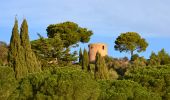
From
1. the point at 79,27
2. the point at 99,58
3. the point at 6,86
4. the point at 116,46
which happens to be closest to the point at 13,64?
the point at 6,86

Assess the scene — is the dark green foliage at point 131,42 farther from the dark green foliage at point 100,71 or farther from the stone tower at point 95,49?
the dark green foliage at point 100,71

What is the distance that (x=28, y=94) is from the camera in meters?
21.6

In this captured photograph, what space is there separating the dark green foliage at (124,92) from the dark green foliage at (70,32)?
27.9 metres

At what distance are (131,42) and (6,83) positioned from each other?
3610 cm

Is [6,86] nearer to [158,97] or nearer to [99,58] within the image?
[158,97]

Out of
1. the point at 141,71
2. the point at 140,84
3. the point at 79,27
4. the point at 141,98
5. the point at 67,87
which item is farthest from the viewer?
the point at 79,27

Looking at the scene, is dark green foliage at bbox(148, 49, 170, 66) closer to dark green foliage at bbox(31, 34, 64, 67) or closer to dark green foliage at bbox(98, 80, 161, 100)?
dark green foliage at bbox(31, 34, 64, 67)

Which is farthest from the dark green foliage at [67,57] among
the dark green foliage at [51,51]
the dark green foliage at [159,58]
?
the dark green foliage at [159,58]

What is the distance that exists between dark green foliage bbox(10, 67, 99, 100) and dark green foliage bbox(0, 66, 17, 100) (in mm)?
238

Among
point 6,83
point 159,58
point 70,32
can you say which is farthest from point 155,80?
point 70,32

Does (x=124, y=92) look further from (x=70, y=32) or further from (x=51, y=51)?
(x=70, y=32)

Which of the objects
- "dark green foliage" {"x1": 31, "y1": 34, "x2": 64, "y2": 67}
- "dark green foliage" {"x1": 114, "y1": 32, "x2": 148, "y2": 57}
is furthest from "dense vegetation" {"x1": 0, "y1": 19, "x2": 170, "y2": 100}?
"dark green foliage" {"x1": 114, "y1": 32, "x2": 148, "y2": 57}

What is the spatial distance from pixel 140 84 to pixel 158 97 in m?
1.38

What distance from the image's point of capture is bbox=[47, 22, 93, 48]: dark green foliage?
52.8 metres
